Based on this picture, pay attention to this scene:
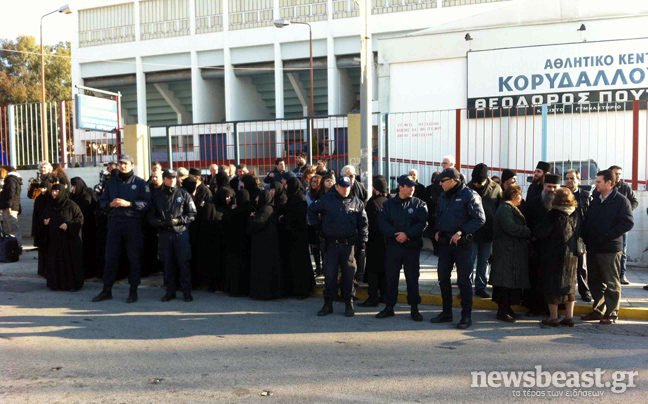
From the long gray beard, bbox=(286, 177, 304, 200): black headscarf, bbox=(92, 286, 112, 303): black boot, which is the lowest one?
bbox=(92, 286, 112, 303): black boot

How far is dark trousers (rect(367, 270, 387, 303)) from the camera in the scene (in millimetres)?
7668

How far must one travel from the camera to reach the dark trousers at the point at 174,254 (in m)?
7.91

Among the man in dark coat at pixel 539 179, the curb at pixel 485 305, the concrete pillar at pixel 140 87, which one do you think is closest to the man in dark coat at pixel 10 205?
the curb at pixel 485 305

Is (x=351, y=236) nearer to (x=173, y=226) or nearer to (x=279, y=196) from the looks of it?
(x=279, y=196)

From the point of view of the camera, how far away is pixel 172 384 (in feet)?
15.5

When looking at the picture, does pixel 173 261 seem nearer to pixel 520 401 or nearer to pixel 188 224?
pixel 188 224

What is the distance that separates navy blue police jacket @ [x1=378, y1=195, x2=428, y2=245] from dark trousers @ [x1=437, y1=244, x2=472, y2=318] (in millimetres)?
358

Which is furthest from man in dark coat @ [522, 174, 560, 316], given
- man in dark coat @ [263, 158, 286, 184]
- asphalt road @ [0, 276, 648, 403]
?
man in dark coat @ [263, 158, 286, 184]

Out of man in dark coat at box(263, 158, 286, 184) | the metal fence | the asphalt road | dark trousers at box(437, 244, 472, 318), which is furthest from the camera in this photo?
man in dark coat at box(263, 158, 286, 184)

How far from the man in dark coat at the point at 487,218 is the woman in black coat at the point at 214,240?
3546 millimetres

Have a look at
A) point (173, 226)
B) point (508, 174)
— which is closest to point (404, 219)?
point (508, 174)

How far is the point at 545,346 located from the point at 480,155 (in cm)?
632

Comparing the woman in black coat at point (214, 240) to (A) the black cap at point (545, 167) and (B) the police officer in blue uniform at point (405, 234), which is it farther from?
(A) the black cap at point (545, 167)

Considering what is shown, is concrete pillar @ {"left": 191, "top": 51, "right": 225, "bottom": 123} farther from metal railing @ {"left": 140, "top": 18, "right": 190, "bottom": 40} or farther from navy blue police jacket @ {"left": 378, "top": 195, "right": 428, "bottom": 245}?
navy blue police jacket @ {"left": 378, "top": 195, "right": 428, "bottom": 245}
